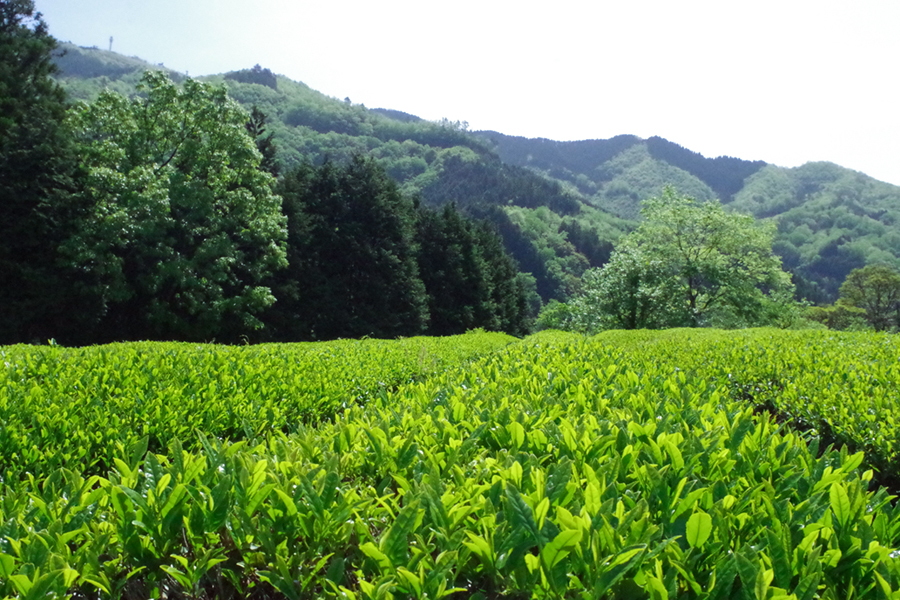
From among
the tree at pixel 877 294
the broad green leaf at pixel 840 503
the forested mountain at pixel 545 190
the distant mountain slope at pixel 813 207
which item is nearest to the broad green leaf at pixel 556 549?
the broad green leaf at pixel 840 503

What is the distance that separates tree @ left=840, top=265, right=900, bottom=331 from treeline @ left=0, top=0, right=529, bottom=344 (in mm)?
55414

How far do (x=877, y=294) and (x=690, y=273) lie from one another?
41582 mm

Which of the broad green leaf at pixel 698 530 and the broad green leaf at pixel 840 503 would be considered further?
the broad green leaf at pixel 840 503

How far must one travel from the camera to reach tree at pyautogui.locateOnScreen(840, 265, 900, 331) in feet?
184

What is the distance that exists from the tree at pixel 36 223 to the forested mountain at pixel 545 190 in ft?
193

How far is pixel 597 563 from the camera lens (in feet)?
4.75

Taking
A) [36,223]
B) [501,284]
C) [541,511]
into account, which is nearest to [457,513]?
[541,511]

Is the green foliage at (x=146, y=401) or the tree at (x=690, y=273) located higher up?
the tree at (x=690, y=273)

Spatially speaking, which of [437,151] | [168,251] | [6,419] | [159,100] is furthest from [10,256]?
[437,151]

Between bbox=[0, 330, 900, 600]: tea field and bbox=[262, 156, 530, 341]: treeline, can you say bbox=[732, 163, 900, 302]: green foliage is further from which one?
bbox=[0, 330, 900, 600]: tea field

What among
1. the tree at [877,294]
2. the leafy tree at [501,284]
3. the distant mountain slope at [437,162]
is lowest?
the leafy tree at [501,284]

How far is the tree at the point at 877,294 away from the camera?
56.2m

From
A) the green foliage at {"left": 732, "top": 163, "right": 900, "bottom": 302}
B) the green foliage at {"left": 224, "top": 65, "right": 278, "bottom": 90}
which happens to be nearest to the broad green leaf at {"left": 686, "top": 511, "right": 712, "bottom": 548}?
the green foliage at {"left": 732, "top": 163, "right": 900, "bottom": 302}

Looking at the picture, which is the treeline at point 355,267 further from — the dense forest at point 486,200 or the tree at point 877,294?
the tree at point 877,294
